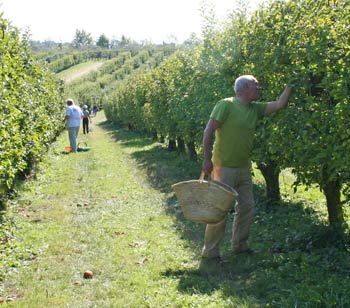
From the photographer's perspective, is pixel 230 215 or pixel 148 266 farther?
pixel 230 215

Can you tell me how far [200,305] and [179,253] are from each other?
1733mm

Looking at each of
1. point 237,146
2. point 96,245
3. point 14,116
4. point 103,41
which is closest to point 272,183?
point 237,146

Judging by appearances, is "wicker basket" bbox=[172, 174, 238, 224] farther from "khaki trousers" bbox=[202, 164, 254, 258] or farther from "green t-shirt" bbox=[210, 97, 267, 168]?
"green t-shirt" bbox=[210, 97, 267, 168]

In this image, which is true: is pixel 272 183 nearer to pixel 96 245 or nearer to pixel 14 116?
pixel 96 245

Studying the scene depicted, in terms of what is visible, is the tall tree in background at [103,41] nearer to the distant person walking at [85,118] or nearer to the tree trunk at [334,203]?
the distant person walking at [85,118]

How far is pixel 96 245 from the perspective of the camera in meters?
6.52

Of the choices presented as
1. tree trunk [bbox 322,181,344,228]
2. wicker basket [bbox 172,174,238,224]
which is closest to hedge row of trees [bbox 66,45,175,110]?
tree trunk [bbox 322,181,344,228]

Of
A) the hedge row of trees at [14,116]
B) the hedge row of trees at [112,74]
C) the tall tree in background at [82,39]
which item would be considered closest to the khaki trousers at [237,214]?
the hedge row of trees at [14,116]

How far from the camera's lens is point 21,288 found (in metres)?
5.10

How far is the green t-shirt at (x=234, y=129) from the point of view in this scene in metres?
5.52

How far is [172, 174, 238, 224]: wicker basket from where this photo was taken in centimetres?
530

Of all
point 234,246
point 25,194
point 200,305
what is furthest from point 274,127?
point 25,194

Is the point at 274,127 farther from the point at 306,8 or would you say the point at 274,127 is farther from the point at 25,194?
the point at 25,194

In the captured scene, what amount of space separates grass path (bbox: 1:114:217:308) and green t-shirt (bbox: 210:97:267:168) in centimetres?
139
